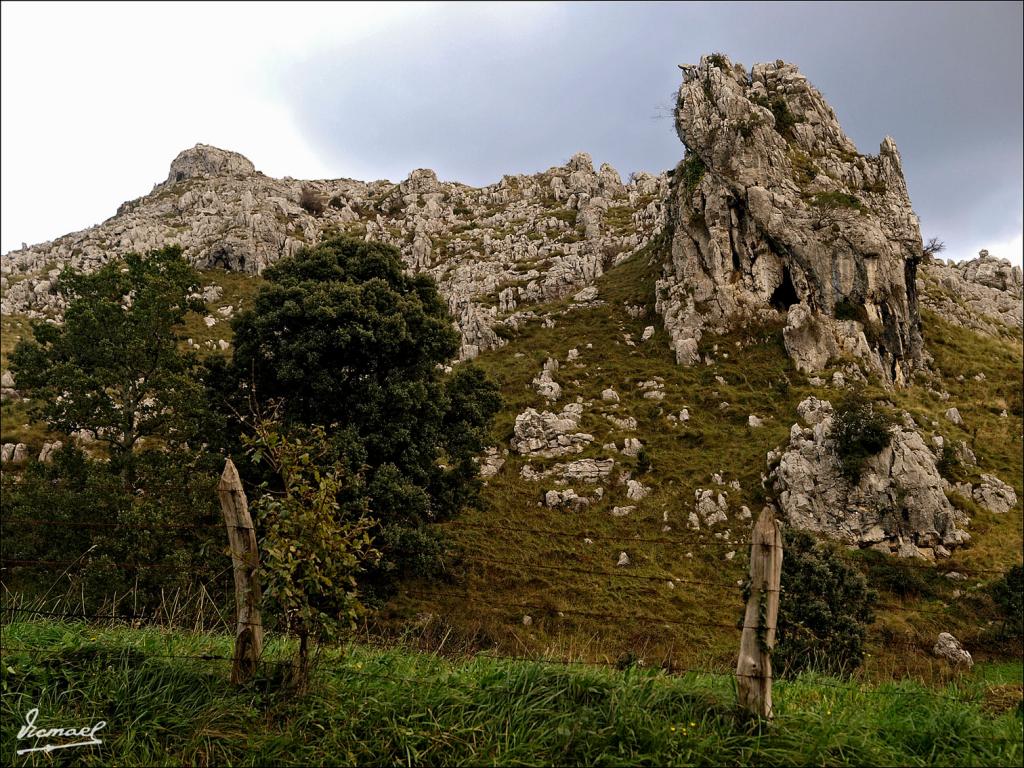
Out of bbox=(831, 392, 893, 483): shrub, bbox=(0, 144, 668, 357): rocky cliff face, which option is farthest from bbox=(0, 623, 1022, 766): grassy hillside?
bbox=(0, 144, 668, 357): rocky cliff face

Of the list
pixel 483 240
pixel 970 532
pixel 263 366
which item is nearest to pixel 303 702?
pixel 263 366

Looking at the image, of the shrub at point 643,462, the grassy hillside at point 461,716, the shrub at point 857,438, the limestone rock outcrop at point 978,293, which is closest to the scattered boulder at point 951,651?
the shrub at point 857,438

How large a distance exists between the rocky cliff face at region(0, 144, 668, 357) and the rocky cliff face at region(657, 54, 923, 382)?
22.1 metres

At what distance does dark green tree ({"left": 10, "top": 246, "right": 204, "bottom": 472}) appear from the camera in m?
23.4

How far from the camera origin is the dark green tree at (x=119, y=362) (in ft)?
76.6

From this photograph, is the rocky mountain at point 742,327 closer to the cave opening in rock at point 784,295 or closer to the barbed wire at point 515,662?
the cave opening in rock at point 784,295

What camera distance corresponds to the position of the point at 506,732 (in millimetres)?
6293

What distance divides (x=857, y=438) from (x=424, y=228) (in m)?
98.1

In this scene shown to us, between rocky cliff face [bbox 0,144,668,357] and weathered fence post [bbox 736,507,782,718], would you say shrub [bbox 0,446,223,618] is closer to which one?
weathered fence post [bbox 736,507,782,718]

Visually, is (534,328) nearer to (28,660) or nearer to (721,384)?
(721,384)

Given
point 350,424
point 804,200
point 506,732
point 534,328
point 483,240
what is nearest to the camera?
point 506,732

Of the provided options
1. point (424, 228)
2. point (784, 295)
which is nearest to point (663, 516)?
point (784, 295)

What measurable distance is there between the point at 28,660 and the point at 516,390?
4680 centimetres

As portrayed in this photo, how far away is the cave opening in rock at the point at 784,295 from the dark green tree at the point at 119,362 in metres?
50.3
